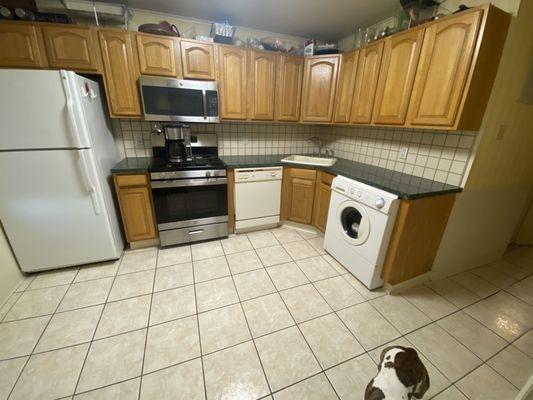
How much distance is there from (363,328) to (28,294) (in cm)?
259

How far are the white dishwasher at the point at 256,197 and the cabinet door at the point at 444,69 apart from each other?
1.44 m

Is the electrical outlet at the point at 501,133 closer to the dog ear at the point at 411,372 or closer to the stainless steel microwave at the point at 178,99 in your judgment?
the dog ear at the point at 411,372

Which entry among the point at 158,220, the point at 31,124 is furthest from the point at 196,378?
the point at 31,124

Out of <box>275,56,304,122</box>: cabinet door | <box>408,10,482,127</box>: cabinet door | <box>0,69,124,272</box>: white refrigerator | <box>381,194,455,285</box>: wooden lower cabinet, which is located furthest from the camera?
<box>275,56,304,122</box>: cabinet door

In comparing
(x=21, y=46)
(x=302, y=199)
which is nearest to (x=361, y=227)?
(x=302, y=199)

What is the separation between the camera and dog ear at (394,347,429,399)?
3.05 ft

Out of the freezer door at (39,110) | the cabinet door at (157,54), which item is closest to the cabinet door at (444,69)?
the cabinet door at (157,54)

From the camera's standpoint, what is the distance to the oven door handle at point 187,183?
2.14m

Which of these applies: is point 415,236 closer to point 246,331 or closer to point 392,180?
point 392,180

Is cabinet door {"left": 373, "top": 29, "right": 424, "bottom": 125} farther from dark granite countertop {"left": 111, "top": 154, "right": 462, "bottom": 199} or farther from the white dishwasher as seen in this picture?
the white dishwasher

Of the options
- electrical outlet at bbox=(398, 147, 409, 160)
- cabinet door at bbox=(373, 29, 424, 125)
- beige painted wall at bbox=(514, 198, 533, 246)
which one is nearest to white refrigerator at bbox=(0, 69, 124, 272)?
cabinet door at bbox=(373, 29, 424, 125)

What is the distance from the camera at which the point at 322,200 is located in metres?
2.52

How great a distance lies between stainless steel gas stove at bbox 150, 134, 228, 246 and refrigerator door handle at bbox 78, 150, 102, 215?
451 millimetres

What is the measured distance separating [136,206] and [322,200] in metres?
1.96
